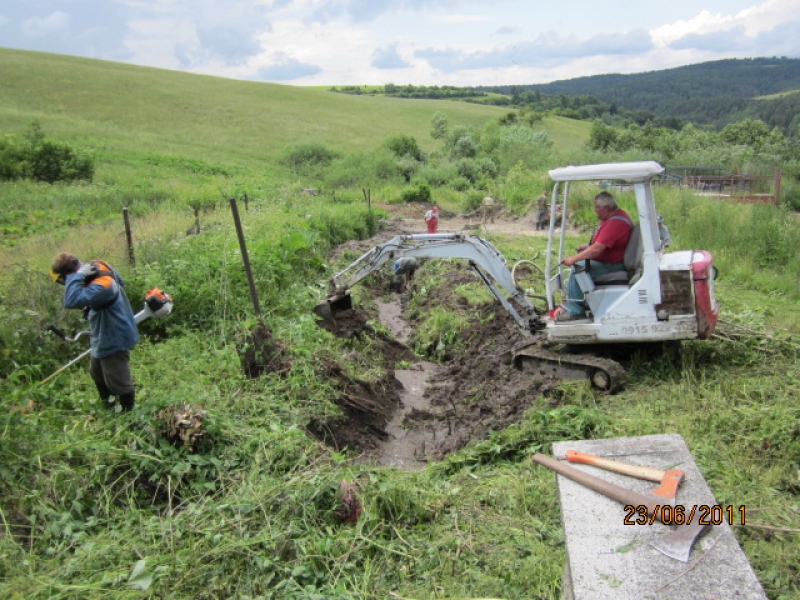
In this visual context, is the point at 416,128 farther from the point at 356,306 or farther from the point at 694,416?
the point at 694,416

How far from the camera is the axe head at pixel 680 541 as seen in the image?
2.66 m

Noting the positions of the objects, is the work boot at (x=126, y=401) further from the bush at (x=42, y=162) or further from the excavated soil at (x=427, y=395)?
the bush at (x=42, y=162)

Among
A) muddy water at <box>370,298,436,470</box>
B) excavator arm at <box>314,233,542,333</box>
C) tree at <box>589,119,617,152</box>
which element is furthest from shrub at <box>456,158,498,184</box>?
excavator arm at <box>314,233,542,333</box>

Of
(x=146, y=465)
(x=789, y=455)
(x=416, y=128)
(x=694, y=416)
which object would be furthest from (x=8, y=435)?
(x=416, y=128)

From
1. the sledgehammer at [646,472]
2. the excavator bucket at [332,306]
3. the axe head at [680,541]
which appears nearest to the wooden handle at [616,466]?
the sledgehammer at [646,472]

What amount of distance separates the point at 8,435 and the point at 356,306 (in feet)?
22.1

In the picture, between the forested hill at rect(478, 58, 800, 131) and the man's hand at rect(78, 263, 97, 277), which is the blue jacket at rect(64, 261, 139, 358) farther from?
the forested hill at rect(478, 58, 800, 131)

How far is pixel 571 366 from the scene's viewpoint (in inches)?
277

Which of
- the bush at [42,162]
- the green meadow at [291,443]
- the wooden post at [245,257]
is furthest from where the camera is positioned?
the bush at [42,162]

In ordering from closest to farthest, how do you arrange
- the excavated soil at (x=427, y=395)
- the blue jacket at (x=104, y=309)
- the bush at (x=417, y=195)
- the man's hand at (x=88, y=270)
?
1. the blue jacket at (x=104, y=309)
2. the man's hand at (x=88, y=270)
3. the excavated soil at (x=427, y=395)
4. the bush at (x=417, y=195)

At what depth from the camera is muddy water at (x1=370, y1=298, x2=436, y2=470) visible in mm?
6605

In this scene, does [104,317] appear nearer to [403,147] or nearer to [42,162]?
[42,162]

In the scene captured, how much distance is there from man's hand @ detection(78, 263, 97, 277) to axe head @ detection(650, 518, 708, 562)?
16.5 feet
